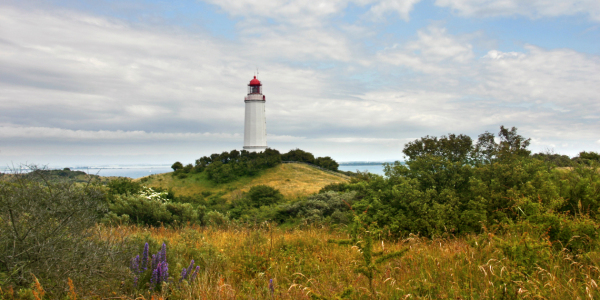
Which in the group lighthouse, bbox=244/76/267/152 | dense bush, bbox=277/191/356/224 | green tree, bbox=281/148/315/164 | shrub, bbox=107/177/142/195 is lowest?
dense bush, bbox=277/191/356/224

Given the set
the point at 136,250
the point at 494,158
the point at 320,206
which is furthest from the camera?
the point at 320,206

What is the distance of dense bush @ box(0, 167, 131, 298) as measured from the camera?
3.37 metres

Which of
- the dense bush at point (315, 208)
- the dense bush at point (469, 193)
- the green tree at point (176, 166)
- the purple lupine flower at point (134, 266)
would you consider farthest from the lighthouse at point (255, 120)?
the purple lupine flower at point (134, 266)

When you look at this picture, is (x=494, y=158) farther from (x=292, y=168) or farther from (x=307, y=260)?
(x=292, y=168)

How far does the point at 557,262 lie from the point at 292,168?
5082 cm

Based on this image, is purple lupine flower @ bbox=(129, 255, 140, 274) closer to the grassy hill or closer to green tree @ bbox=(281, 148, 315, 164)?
the grassy hill

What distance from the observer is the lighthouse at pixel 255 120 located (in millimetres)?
54969

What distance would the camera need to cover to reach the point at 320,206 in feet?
63.5

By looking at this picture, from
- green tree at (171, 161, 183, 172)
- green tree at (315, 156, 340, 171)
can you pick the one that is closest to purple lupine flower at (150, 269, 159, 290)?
green tree at (315, 156, 340, 171)

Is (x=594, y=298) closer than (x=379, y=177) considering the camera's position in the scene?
Yes

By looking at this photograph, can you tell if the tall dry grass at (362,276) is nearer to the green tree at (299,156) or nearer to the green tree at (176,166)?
the green tree at (299,156)

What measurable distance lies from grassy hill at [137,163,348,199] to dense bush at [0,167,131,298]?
37992 millimetres

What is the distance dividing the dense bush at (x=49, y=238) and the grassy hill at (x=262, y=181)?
38.0m

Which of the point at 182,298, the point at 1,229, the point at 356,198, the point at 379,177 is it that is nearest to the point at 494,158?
the point at 379,177
